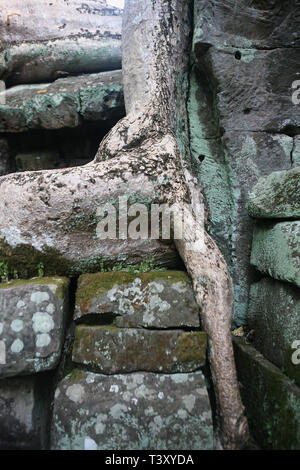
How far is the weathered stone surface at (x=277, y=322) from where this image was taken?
1.36 m

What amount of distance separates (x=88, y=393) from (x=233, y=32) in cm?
220

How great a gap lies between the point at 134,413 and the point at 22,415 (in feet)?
1.39

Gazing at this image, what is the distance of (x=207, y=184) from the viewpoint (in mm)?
2178

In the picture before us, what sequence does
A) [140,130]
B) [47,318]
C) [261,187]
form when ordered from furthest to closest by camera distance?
1. [140,130]
2. [261,187]
3. [47,318]

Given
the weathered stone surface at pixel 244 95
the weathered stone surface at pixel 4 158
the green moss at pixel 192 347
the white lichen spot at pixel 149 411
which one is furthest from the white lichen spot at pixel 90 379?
the weathered stone surface at pixel 4 158

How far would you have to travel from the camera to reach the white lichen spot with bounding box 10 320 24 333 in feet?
4.21

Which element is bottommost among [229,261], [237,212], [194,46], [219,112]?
[229,261]

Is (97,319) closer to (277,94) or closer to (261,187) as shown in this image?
(261,187)

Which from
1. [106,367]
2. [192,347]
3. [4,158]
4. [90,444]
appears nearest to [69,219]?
[106,367]

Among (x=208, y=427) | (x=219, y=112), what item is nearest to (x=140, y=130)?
(x=219, y=112)

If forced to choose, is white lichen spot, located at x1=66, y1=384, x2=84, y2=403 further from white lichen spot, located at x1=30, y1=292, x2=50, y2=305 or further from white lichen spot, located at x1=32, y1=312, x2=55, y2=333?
white lichen spot, located at x1=30, y1=292, x2=50, y2=305

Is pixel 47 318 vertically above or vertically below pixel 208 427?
above

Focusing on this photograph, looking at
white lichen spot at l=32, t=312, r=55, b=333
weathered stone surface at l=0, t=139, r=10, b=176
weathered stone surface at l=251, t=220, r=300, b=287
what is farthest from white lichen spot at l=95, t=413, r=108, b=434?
weathered stone surface at l=0, t=139, r=10, b=176

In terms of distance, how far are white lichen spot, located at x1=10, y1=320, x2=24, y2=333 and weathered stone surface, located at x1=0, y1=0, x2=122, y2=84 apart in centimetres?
224
